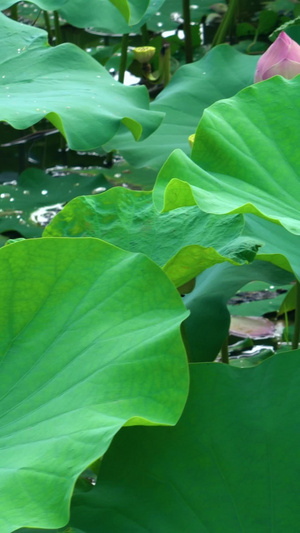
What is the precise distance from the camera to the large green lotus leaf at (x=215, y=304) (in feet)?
4.04

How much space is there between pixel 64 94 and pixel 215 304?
0.51 meters

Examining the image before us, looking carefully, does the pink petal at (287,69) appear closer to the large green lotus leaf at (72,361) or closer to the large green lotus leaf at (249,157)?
the large green lotus leaf at (249,157)

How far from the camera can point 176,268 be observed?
98 cm

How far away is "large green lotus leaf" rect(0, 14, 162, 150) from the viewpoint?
1396 millimetres

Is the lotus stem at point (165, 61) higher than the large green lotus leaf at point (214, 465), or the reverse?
the large green lotus leaf at point (214, 465)

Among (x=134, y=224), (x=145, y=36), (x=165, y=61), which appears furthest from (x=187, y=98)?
(x=145, y=36)

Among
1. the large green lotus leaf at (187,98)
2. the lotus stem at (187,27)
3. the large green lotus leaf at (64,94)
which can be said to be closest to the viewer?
the large green lotus leaf at (64,94)

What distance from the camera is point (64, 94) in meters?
1.50

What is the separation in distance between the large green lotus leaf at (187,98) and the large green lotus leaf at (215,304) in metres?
0.65

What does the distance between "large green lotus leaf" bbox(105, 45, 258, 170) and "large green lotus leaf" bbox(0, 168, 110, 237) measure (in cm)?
27

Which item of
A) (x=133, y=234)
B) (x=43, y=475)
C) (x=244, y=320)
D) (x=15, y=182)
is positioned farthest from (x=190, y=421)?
(x=15, y=182)

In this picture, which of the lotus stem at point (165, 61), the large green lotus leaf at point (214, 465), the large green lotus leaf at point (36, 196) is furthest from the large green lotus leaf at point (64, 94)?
the lotus stem at point (165, 61)

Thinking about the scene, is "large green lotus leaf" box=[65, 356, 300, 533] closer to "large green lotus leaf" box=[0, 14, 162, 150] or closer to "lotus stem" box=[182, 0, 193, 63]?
"large green lotus leaf" box=[0, 14, 162, 150]

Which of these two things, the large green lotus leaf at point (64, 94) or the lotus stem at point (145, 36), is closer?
the large green lotus leaf at point (64, 94)
